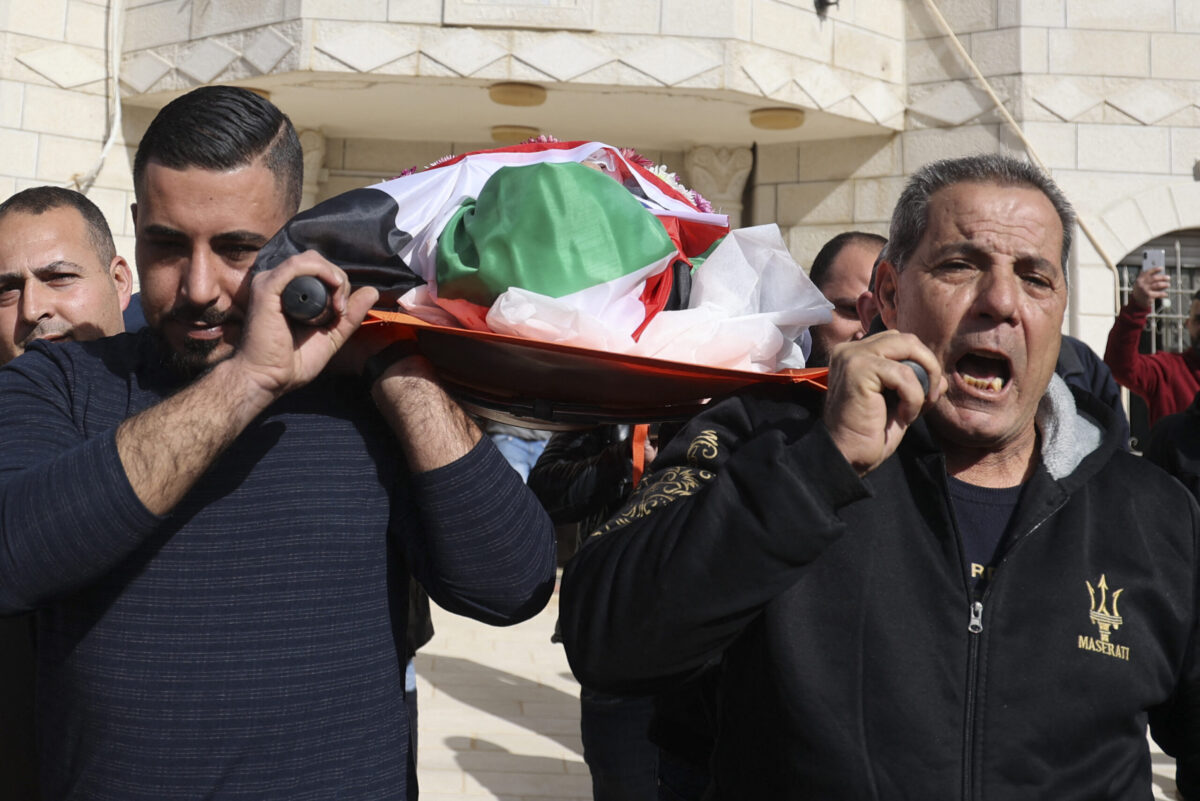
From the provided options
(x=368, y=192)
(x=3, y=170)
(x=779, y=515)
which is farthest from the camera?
(x=3, y=170)

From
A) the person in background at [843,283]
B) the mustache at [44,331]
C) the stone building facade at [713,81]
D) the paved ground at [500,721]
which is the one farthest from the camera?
the stone building facade at [713,81]

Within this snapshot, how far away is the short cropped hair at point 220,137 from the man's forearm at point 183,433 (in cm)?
45

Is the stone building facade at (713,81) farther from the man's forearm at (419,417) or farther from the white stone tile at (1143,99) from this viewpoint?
the man's forearm at (419,417)

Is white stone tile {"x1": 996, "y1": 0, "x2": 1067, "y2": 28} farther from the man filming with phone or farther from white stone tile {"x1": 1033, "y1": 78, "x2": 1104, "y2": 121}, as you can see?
the man filming with phone

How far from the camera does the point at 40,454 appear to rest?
1.66 meters

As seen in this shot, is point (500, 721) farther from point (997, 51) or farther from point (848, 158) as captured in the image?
point (997, 51)

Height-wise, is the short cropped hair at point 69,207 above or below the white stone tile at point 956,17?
below

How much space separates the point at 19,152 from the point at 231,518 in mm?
8222

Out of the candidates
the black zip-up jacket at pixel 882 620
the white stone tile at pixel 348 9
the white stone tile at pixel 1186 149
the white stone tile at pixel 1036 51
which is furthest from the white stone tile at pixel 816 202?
the black zip-up jacket at pixel 882 620

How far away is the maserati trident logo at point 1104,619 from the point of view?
65.2 inches

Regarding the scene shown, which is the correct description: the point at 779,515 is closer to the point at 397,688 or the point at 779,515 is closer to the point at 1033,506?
the point at 1033,506

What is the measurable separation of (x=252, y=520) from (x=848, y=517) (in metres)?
0.89

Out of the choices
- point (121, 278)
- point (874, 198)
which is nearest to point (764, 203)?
point (874, 198)

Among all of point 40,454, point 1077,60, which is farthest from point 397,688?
point 1077,60
